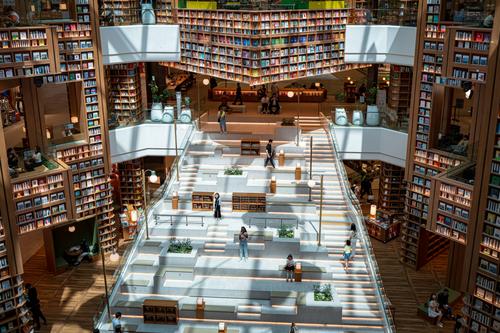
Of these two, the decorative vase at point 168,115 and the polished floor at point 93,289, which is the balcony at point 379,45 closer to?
the decorative vase at point 168,115

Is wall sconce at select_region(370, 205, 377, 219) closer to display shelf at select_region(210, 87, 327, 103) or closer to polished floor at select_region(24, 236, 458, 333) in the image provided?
polished floor at select_region(24, 236, 458, 333)

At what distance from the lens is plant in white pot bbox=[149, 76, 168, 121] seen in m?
23.8

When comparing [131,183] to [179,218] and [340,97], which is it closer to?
[179,218]

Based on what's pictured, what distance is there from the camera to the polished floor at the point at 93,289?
18.1 metres

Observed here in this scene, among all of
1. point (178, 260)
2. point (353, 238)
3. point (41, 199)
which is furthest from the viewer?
point (353, 238)

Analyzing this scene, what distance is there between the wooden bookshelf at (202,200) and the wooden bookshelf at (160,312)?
16.6 feet

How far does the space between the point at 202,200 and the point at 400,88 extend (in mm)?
10004

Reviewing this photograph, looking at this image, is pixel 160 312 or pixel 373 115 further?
pixel 373 115

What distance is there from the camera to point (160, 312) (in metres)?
16.0

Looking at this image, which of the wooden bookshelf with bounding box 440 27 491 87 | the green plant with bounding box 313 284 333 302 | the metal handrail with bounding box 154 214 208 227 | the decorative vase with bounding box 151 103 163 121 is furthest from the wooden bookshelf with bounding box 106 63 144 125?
the wooden bookshelf with bounding box 440 27 491 87

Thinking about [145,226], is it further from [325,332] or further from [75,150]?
[325,332]

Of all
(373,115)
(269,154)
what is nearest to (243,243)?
(269,154)

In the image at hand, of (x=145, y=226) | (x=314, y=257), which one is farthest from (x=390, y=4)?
(x=145, y=226)

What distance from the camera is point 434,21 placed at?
18.9 meters
